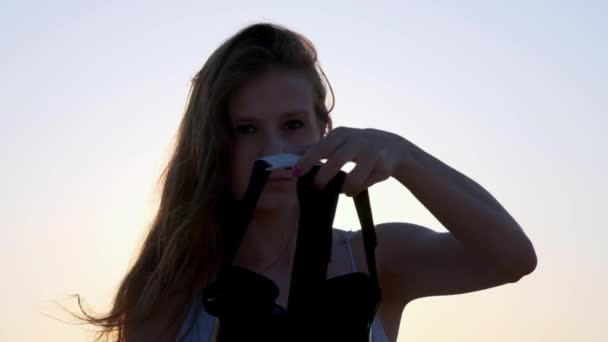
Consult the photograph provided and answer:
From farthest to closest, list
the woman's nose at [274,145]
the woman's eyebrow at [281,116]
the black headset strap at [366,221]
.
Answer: the woman's eyebrow at [281,116] < the woman's nose at [274,145] < the black headset strap at [366,221]

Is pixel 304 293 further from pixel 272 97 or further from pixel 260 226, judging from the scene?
pixel 260 226

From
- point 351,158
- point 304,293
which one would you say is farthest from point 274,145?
point 304,293

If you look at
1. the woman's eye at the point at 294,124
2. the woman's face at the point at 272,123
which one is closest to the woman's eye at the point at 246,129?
the woman's face at the point at 272,123

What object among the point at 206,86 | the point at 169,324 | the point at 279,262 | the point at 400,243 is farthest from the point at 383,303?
the point at 206,86

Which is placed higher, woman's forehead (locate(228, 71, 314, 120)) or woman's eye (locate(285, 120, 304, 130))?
woman's forehead (locate(228, 71, 314, 120))

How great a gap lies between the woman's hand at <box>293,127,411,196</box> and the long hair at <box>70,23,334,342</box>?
1273mm

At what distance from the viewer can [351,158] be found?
3.23 m

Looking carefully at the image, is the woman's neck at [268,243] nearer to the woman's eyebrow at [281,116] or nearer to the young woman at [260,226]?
the young woman at [260,226]

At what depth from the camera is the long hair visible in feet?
15.1

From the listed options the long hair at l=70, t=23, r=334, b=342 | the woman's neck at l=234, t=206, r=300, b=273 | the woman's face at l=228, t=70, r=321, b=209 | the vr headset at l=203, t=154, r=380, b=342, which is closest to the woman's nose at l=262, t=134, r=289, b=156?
the woman's face at l=228, t=70, r=321, b=209

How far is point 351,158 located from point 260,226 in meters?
1.70

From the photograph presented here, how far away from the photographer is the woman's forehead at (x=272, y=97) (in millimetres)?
4340

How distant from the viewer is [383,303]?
458 cm

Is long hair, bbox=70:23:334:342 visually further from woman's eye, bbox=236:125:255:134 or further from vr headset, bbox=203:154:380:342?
vr headset, bbox=203:154:380:342
